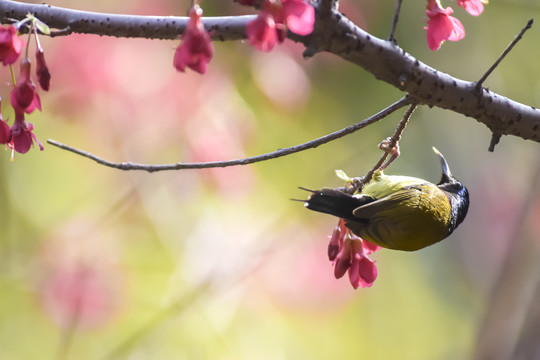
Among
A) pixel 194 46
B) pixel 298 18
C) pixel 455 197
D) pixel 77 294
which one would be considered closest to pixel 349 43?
pixel 298 18

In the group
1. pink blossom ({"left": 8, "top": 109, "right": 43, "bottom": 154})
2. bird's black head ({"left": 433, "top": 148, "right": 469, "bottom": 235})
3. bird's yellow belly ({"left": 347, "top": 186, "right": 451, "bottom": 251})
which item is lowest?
bird's black head ({"left": 433, "top": 148, "right": 469, "bottom": 235})

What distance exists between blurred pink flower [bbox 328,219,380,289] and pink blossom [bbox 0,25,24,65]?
661mm

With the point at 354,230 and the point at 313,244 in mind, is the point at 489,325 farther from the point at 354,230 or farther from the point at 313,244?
the point at 313,244

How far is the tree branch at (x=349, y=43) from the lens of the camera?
0.89 m

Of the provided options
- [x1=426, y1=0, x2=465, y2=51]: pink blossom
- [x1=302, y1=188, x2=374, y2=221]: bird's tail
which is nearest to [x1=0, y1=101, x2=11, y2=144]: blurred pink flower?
[x1=302, y1=188, x2=374, y2=221]: bird's tail

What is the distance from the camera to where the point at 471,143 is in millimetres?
4285

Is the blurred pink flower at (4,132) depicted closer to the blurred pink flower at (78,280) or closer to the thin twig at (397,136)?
the thin twig at (397,136)

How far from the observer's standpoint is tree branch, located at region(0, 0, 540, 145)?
2.93 feet

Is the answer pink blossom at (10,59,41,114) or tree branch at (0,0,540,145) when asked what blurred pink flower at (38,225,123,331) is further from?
tree branch at (0,0,540,145)

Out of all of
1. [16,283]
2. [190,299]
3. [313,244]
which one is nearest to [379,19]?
[313,244]

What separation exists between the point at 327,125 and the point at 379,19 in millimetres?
839

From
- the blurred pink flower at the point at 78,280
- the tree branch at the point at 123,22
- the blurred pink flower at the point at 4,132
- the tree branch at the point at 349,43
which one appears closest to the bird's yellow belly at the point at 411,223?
the tree branch at the point at 349,43

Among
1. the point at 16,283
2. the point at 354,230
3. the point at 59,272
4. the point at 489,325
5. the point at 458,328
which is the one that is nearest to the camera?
the point at 354,230

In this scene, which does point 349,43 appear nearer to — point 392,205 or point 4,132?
point 4,132
